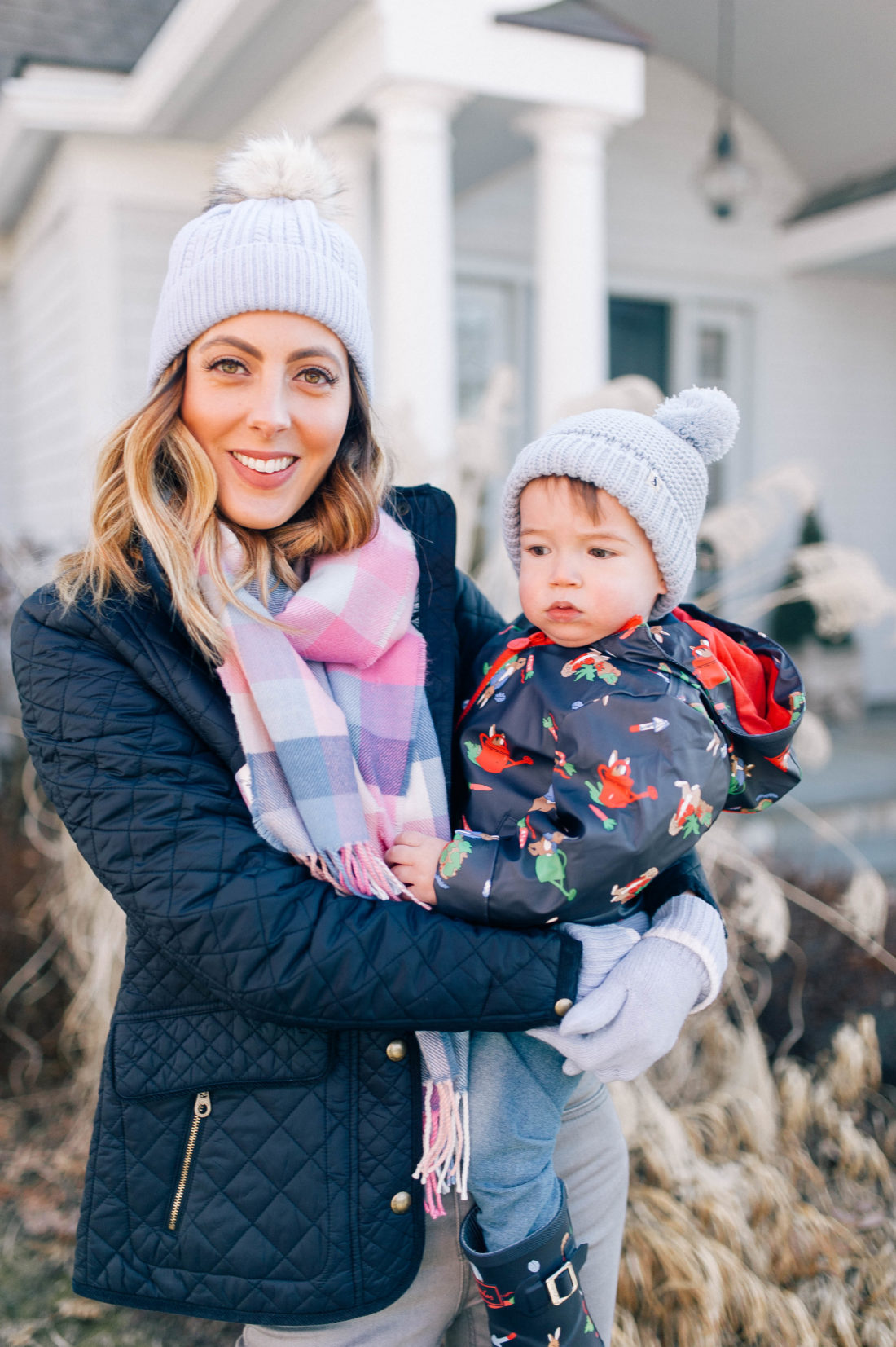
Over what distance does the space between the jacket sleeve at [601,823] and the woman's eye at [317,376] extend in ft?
1.86

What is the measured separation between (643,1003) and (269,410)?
0.87 metres

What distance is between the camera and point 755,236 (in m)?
8.02

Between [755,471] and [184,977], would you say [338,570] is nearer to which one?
[184,977]

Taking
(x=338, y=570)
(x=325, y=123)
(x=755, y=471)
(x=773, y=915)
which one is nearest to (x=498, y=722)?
(x=338, y=570)

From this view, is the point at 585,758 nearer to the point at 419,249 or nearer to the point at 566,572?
the point at 566,572

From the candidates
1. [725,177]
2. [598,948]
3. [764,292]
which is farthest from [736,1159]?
[764,292]

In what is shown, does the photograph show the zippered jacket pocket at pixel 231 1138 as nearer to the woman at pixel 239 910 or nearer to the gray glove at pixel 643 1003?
the woman at pixel 239 910

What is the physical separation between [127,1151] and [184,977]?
9.0 inches

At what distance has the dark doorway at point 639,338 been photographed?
7.55m

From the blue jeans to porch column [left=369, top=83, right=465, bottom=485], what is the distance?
3.35m

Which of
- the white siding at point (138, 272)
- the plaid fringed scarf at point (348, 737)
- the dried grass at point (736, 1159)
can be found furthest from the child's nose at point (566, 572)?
the white siding at point (138, 272)

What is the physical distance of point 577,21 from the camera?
4543 mm

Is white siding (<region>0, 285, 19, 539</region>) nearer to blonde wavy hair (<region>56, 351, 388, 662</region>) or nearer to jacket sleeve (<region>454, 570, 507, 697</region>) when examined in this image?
jacket sleeve (<region>454, 570, 507, 697</region>)

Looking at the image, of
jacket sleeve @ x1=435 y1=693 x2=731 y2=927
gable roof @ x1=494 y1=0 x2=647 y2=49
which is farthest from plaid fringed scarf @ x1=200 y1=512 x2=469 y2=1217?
gable roof @ x1=494 y1=0 x2=647 y2=49
